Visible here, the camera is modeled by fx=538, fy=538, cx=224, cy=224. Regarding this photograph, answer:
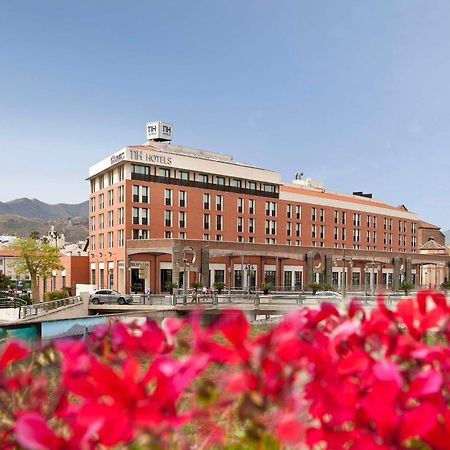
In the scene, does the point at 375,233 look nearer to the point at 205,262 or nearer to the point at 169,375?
the point at 205,262

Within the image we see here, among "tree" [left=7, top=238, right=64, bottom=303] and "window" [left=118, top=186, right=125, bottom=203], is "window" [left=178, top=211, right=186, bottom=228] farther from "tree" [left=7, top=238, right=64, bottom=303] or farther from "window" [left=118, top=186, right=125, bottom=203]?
"tree" [left=7, top=238, right=64, bottom=303]

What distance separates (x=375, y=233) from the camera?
83.3 m

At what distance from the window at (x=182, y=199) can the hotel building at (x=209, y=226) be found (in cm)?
11

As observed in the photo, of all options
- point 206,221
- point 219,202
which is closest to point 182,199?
point 206,221

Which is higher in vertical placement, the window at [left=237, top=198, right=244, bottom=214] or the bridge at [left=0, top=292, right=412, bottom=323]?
the window at [left=237, top=198, right=244, bottom=214]

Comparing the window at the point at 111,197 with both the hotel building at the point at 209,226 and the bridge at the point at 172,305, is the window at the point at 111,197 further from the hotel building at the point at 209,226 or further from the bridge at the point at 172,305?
the bridge at the point at 172,305

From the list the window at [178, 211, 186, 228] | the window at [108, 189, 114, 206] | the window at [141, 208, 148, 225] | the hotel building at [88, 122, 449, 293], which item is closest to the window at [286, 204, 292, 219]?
the hotel building at [88, 122, 449, 293]

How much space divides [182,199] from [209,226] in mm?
4795

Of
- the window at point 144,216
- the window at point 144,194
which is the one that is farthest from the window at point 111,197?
the window at point 144,216

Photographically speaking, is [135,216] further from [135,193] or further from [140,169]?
[140,169]

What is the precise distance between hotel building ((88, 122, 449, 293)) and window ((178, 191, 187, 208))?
114mm

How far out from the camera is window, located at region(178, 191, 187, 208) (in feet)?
197

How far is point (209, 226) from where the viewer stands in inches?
2462

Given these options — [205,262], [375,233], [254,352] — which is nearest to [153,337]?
[254,352]
